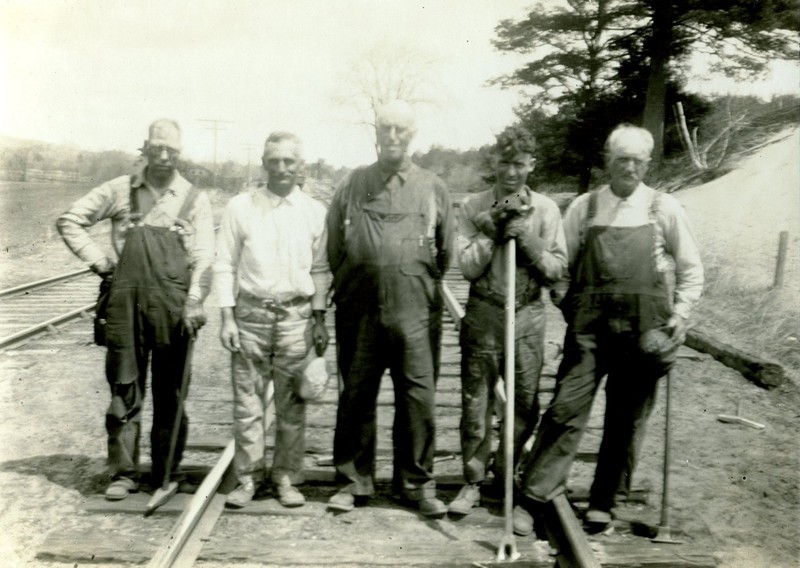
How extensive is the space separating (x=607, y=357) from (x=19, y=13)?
4.12 m

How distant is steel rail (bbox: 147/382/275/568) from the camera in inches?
146

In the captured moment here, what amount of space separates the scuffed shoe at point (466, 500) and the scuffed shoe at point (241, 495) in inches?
43.7

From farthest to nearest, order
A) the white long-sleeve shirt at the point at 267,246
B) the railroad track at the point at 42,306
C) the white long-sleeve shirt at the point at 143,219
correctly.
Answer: the railroad track at the point at 42,306 → the white long-sleeve shirt at the point at 143,219 → the white long-sleeve shirt at the point at 267,246

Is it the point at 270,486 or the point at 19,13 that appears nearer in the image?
the point at 270,486

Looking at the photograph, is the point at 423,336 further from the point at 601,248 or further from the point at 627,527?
the point at 627,527

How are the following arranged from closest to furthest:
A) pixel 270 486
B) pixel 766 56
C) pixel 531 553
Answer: pixel 531 553, pixel 270 486, pixel 766 56

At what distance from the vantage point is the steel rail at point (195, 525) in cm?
372

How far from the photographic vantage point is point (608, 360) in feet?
13.8

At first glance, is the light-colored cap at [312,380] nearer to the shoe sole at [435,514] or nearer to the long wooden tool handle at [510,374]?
the shoe sole at [435,514]

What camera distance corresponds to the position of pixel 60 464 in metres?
5.28

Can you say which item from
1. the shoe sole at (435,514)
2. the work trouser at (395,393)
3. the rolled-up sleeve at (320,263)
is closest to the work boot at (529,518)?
the shoe sole at (435,514)

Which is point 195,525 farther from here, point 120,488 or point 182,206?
point 182,206

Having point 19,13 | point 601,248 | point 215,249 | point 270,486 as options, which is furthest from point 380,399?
point 19,13

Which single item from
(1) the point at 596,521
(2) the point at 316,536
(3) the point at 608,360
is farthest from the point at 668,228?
(2) the point at 316,536
